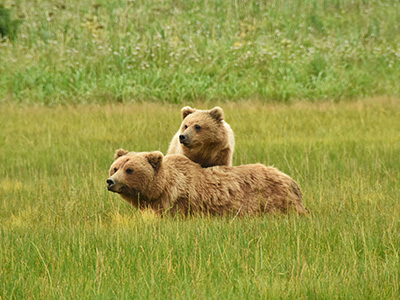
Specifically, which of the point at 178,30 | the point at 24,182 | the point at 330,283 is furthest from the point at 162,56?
the point at 330,283

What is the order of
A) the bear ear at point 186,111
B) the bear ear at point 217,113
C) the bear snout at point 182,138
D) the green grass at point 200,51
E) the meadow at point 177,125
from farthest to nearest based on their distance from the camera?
the green grass at point 200,51 < the bear ear at point 186,111 < the bear ear at point 217,113 < the bear snout at point 182,138 < the meadow at point 177,125

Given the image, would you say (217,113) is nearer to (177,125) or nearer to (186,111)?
(186,111)

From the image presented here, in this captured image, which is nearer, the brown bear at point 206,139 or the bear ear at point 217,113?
the brown bear at point 206,139

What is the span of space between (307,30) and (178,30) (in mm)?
3861

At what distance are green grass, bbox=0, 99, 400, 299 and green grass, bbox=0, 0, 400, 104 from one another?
213 inches

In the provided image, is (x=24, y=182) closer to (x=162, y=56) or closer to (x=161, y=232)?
(x=161, y=232)

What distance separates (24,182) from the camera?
7336mm

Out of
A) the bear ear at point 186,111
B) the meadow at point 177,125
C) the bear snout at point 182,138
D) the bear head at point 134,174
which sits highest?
the bear ear at point 186,111

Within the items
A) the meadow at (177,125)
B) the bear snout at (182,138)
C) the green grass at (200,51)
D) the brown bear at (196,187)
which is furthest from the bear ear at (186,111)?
the green grass at (200,51)

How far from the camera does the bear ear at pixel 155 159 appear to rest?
503 centimetres

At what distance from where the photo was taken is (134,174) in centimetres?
496

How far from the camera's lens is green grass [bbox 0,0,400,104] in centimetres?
1411

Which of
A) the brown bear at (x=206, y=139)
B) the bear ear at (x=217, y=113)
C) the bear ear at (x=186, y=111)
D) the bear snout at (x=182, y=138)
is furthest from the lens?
the bear ear at (x=186, y=111)

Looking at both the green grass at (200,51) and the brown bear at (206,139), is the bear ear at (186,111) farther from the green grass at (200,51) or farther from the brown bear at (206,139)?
the green grass at (200,51)
